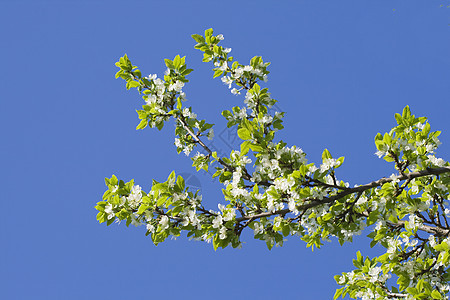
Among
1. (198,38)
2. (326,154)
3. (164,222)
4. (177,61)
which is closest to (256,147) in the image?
(326,154)

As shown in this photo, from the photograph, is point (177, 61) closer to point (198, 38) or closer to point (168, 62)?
point (168, 62)

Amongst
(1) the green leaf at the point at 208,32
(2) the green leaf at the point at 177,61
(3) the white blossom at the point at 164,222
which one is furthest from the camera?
(1) the green leaf at the point at 208,32

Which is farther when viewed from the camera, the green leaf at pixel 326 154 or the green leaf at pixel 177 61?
the green leaf at pixel 177 61

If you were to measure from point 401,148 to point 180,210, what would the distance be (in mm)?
2418

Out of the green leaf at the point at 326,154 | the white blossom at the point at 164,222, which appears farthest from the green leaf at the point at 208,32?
the white blossom at the point at 164,222

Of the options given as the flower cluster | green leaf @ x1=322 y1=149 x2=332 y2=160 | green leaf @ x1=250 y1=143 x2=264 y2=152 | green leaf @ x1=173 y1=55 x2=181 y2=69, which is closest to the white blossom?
the flower cluster

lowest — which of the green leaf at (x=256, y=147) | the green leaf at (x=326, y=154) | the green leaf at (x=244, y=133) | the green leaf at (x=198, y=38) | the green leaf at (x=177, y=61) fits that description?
the green leaf at (x=326, y=154)

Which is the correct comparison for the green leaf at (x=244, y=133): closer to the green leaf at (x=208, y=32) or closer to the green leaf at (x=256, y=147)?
the green leaf at (x=256, y=147)

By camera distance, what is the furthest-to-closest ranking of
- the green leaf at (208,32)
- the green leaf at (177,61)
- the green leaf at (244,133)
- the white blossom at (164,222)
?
1. the green leaf at (208,32)
2. the green leaf at (177,61)
3. the white blossom at (164,222)
4. the green leaf at (244,133)

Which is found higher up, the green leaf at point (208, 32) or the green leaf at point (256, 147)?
the green leaf at point (208, 32)

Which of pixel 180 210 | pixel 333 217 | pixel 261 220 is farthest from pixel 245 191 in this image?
pixel 333 217

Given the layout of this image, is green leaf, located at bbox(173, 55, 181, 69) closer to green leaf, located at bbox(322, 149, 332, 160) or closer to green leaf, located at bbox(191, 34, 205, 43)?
green leaf, located at bbox(191, 34, 205, 43)

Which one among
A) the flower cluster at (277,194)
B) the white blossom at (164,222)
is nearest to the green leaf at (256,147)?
the flower cluster at (277,194)

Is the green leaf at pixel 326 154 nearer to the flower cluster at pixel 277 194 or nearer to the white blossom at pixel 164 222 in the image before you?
the flower cluster at pixel 277 194
